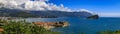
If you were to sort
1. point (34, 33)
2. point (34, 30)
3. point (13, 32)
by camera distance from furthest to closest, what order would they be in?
point (34, 30) → point (34, 33) → point (13, 32)

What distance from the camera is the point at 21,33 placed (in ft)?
176

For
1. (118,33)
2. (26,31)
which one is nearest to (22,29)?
(26,31)

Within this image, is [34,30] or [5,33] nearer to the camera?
[5,33]

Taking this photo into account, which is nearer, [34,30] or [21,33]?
[21,33]

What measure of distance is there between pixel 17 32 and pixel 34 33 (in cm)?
498

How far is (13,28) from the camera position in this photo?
54.2 metres

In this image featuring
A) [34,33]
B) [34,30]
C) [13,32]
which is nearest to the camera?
[13,32]

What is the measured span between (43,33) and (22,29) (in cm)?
457

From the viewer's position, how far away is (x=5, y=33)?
2048 inches

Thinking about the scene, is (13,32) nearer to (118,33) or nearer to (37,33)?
(37,33)

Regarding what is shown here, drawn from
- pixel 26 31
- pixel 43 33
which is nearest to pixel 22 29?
pixel 26 31

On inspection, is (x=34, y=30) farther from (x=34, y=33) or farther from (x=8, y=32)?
(x=8, y=32)

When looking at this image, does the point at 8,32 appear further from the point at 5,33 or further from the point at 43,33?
the point at 43,33

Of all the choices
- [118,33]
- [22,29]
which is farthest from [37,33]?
[118,33]
